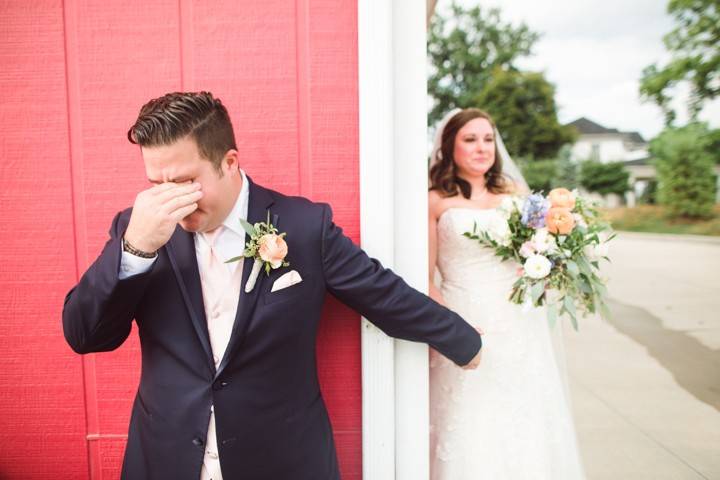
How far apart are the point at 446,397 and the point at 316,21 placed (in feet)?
6.31

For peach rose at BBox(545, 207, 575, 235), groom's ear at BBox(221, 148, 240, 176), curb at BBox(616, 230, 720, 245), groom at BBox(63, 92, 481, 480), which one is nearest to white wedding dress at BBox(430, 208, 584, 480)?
peach rose at BBox(545, 207, 575, 235)

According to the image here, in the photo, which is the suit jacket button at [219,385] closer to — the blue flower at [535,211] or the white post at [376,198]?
the white post at [376,198]

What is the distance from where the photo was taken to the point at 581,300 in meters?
2.25

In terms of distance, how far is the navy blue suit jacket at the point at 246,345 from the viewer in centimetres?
150

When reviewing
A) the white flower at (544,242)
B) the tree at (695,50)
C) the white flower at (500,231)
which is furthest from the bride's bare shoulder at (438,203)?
the tree at (695,50)

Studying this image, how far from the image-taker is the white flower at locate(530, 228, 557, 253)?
86.1 inches

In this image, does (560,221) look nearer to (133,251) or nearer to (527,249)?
(527,249)

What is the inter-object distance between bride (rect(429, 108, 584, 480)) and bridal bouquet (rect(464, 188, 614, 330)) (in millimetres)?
171

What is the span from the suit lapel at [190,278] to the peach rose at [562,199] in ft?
5.32

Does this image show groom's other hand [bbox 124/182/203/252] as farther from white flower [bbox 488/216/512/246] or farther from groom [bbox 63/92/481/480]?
white flower [bbox 488/216/512/246]

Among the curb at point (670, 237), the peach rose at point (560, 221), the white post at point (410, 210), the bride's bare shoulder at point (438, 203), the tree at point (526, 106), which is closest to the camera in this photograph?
the white post at point (410, 210)

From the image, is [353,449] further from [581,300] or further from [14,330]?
[14,330]

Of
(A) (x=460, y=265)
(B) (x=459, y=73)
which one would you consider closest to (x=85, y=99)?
(A) (x=460, y=265)

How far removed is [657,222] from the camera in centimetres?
2308
